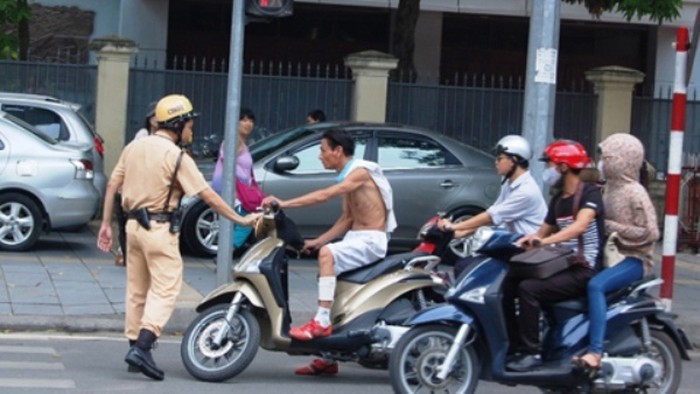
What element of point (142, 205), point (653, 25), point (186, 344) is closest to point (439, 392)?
point (186, 344)

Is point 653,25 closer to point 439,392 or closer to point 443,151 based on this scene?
point 443,151

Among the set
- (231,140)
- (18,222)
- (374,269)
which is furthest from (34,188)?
(374,269)

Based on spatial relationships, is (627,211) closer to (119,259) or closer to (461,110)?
(119,259)

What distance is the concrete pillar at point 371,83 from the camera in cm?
1930

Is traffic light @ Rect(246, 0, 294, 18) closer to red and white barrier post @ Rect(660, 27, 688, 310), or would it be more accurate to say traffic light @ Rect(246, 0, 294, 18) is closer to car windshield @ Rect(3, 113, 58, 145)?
red and white barrier post @ Rect(660, 27, 688, 310)

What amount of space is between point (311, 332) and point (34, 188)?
22.6ft

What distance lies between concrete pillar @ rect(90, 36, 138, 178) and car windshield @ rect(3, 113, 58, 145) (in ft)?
10.4

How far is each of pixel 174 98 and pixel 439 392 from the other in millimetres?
2703

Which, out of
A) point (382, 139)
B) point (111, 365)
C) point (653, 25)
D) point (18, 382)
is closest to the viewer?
point (18, 382)

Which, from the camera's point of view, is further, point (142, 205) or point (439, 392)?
point (142, 205)

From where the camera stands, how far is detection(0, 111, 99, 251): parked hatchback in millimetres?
14953

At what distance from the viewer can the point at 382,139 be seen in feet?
52.3

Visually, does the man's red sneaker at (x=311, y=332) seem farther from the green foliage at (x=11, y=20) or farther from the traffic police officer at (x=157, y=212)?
the green foliage at (x=11, y=20)

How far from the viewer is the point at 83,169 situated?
15.2m
